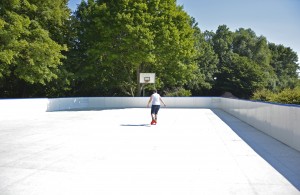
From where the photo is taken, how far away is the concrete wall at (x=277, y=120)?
9.05m

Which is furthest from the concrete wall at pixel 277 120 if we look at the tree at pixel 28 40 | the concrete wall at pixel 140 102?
the tree at pixel 28 40

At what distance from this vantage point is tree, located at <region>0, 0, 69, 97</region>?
2516cm

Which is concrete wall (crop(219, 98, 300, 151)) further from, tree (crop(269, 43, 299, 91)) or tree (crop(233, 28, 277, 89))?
tree (crop(269, 43, 299, 91))

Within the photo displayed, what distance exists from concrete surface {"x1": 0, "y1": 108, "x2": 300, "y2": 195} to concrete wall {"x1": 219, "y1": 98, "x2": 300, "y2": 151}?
1.26 feet

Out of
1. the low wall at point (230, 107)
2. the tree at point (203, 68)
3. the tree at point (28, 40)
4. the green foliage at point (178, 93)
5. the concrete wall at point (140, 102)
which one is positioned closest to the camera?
the low wall at point (230, 107)

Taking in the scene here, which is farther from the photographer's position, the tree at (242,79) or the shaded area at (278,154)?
the tree at (242,79)

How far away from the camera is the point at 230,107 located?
77.7ft

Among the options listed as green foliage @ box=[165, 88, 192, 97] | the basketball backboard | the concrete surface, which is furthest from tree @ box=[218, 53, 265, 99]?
the concrete surface

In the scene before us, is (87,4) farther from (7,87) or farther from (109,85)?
(7,87)

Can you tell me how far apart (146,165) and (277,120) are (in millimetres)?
6410

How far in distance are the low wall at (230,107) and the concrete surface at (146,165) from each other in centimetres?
65

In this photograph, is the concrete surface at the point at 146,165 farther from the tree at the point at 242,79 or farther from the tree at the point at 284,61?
the tree at the point at 284,61

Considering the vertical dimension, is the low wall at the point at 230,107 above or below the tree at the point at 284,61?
below

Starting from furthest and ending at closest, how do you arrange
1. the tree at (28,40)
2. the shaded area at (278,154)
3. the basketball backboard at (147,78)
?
1. the basketball backboard at (147,78)
2. the tree at (28,40)
3. the shaded area at (278,154)
